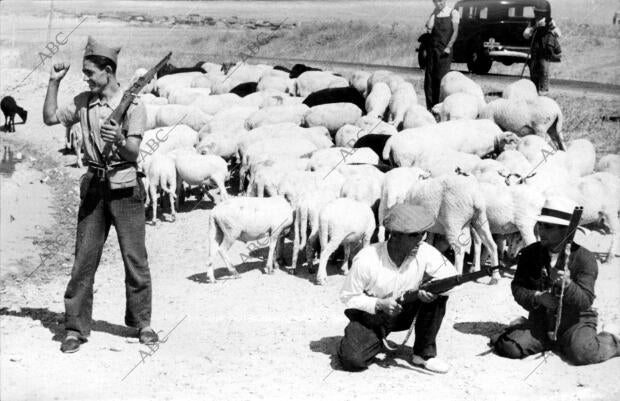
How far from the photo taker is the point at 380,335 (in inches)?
253

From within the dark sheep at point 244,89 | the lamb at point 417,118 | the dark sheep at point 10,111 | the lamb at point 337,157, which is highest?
the lamb at point 417,118

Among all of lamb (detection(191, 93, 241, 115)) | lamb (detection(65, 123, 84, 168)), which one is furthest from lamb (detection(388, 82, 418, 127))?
lamb (detection(65, 123, 84, 168))

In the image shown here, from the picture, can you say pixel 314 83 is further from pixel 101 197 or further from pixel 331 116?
pixel 101 197

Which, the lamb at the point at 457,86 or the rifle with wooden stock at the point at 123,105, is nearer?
the rifle with wooden stock at the point at 123,105

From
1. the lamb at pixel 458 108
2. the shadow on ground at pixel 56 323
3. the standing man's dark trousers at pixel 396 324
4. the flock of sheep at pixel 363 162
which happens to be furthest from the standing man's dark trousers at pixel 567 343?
the lamb at pixel 458 108

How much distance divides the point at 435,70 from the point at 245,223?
7905mm

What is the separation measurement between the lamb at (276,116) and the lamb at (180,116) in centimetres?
121

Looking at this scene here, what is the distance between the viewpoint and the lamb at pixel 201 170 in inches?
481

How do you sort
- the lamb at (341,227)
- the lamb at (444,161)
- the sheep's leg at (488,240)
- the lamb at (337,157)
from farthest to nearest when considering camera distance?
the lamb at (337,157)
the lamb at (444,161)
the lamb at (341,227)
the sheep's leg at (488,240)

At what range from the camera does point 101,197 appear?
21.0 feet

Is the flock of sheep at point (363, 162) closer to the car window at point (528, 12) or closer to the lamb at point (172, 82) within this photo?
the lamb at point (172, 82)

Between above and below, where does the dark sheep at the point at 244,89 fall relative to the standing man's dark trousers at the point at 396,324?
below

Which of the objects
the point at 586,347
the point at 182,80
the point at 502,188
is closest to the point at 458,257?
the point at 502,188

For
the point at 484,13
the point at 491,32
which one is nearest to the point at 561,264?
the point at 491,32
